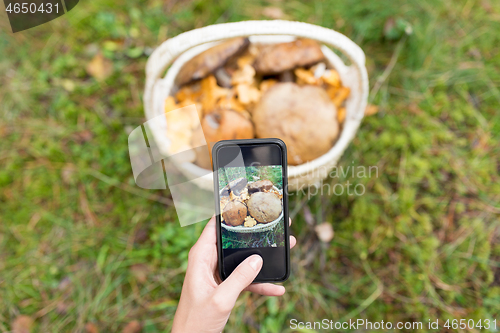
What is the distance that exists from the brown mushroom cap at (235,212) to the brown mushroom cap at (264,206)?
1.3 inches

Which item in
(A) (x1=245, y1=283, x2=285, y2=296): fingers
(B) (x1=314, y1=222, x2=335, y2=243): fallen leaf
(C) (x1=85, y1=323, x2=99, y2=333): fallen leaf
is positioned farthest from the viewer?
(B) (x1=314, y1=222, x2=335, y2=243): fallen leaf

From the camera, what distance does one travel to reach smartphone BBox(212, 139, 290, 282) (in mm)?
1405

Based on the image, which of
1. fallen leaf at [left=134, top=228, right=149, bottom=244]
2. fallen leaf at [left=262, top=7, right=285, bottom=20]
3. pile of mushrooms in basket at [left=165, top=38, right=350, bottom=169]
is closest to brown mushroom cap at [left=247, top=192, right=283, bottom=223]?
pile of mushrooms in basket at [left=165, top=38, right=350, bottom=169]

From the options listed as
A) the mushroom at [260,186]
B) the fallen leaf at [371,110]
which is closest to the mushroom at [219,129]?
the mushroom at [260,186]

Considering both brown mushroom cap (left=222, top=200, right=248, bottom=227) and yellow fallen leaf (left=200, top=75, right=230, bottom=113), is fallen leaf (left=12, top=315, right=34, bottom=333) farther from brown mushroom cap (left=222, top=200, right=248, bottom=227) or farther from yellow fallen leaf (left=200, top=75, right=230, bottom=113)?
yellow fallen leaf (left=200, top=75, right=230, bottom=113)

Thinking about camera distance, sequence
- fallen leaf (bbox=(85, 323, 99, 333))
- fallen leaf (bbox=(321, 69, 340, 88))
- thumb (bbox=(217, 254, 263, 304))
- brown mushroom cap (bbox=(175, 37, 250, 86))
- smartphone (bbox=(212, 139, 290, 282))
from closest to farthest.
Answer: thumb (bbox=(217, 254, 263, 304)) < smartphone (bbox=(212, 139, 290, 282)) < brown mushroom cap (bbox=(175, 37, 250, 86)) < fallen leaf (bbox=(321, 69, 340, 88)) < fallen leaf (bbox=(85, 323, 99, 333))

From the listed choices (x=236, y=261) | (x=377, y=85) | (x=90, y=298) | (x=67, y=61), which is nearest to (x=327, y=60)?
(x=377, y=85)

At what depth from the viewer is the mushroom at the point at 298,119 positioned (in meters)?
1.74

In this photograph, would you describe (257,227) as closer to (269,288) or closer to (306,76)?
(269,288)

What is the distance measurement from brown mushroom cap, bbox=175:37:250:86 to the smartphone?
70 cm

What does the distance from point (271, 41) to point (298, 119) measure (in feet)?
2.19

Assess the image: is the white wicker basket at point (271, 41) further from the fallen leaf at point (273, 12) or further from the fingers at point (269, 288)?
the fallen leaf at point (273, 12)

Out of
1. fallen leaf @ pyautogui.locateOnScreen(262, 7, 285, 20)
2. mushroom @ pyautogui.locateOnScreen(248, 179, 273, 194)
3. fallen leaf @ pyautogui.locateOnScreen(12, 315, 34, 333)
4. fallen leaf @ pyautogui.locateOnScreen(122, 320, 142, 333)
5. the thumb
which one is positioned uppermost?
fallen leaf @ pyautogui.locateOnScreen(262, 7, 285, 20)

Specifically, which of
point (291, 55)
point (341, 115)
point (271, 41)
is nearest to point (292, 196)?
point (341, 115)
